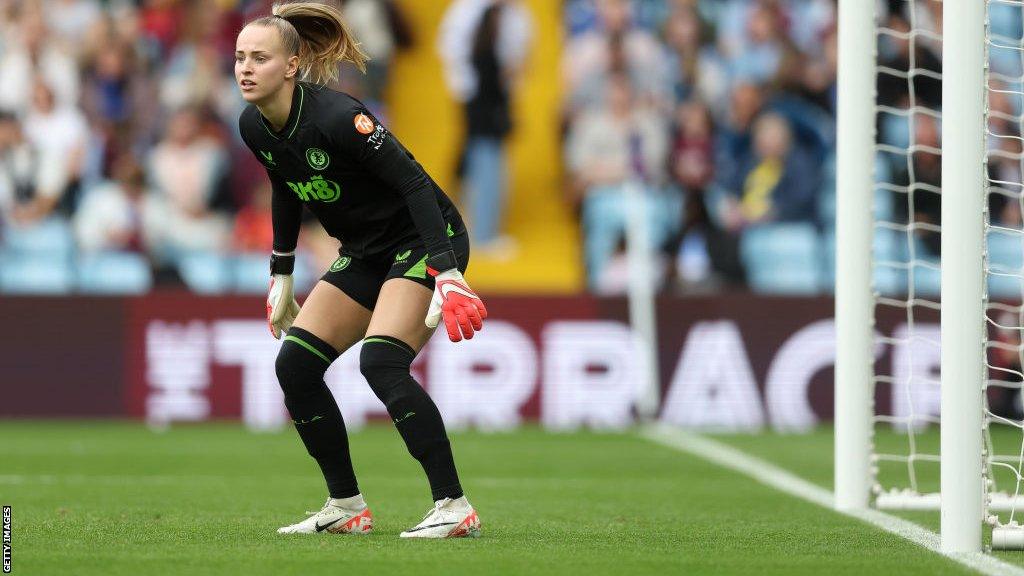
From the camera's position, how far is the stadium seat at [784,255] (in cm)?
1606

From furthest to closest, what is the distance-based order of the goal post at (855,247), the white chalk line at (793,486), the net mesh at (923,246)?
1. the net mesh at (923,246)
2. the goal post at (855,247)
3. the white chalk line at (793,486)

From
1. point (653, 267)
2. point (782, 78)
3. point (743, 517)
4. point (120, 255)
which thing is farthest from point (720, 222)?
point (743, 517)

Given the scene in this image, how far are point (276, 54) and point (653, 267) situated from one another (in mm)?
10231

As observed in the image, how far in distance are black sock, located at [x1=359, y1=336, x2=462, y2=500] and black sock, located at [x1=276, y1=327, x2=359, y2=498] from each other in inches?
9.4

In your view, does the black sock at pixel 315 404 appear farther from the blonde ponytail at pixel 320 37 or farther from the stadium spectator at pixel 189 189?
the stadium spectator at pixel 189 189

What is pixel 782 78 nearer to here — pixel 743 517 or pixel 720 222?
pixel 720 222

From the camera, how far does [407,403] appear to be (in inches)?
239

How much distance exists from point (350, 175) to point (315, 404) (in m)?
0.90

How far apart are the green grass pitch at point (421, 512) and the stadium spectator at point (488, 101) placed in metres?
4.58

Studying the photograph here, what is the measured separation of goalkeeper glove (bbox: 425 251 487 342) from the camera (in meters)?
5.87

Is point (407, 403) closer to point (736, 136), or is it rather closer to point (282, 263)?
point (282, 263)

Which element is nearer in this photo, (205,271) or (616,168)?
(205,271)

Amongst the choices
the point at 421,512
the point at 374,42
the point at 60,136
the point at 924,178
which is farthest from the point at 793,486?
the point at 60,136

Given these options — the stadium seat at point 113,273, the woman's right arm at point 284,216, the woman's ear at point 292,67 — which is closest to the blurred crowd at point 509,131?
the stadium seat at point 113,273
